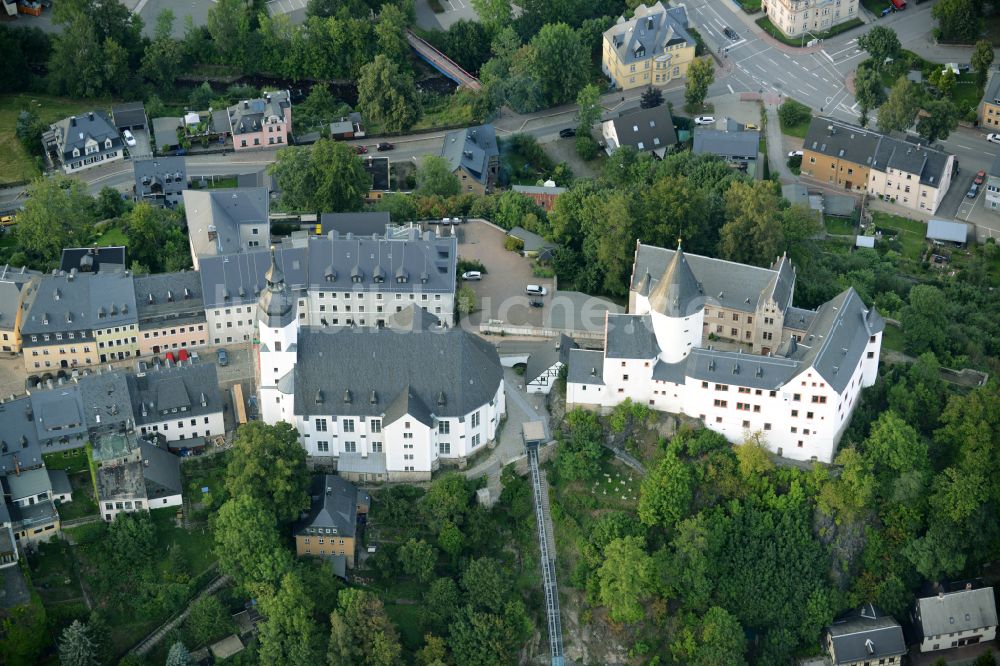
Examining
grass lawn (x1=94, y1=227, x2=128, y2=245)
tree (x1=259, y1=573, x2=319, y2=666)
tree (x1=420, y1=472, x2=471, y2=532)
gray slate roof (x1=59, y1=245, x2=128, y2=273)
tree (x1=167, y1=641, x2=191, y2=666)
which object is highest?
gray slate roof (x1=59, y1=245, x2=128, y2=273)

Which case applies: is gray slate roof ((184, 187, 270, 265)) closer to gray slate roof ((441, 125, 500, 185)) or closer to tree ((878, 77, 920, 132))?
gray slate roof ((441, 125, 500, 185))

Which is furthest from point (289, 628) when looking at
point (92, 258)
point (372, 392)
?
point (92, 258)

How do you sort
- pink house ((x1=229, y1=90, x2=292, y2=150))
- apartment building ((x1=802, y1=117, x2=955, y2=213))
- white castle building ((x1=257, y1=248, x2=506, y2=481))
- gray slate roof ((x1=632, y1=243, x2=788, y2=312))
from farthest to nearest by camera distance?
pink house ((x1=229, y1=90, x2=292, y2=150)), apartment building ((x1=802, y1=117, x2=955, y2=213)), gray slate roof ((x1=632, y1=243, x2=788, y2=312)), white castle building ((x1=257, y1=248, x2=506, y2=481))

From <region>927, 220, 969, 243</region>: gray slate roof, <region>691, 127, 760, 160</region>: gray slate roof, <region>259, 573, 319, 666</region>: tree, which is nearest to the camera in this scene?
<region>259, 573, 319, 666</region>: tree

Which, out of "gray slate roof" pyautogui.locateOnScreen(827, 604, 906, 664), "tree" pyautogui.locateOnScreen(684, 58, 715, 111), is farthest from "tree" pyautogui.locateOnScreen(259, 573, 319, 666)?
"tree" pyautogui.locateOnScreen(684, 58, 715, 111)

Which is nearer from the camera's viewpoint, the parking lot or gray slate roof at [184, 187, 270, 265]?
the parking lot

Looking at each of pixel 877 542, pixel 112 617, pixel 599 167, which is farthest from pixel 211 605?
pixel 599 167

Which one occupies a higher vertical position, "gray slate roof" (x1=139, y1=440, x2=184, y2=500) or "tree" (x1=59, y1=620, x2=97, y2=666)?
"gray slate roof" (x1=139, y1=440, x2=184, y2=500)
